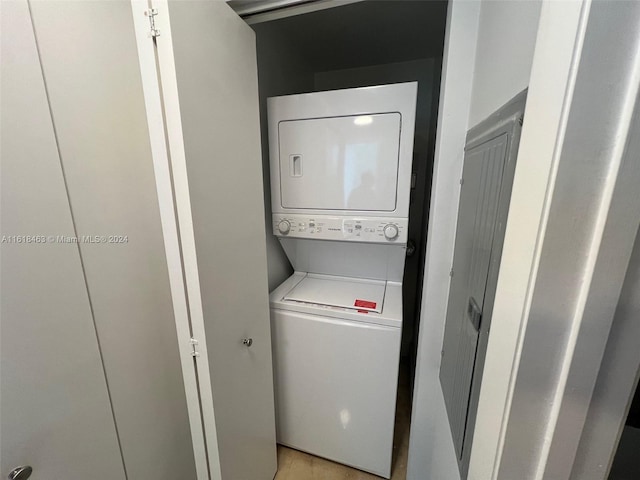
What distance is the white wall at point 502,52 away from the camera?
56 cm

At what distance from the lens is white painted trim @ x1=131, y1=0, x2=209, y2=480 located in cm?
73

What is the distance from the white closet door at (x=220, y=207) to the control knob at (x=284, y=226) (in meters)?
0.35

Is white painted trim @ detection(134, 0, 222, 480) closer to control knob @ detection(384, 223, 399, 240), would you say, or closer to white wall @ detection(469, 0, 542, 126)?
white wall @ detection(469, 0, 542, 126)

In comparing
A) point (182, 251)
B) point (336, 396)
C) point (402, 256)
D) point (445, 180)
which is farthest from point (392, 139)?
point (336, 396)

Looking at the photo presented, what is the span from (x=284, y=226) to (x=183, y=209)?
85 centimetres

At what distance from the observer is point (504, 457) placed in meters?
0.41

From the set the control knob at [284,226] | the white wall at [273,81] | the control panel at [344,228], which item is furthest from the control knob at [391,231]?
the white wall at [273,81]

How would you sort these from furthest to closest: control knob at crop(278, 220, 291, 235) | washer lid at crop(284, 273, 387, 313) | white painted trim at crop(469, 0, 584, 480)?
control knob at crop(278, 220, 291, 235), washer lid at crop(284, 273, 387, 313), white painted trim at crop(469, 0, 584, 480)

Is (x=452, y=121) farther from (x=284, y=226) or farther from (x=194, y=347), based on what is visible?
(x=194, y=347)

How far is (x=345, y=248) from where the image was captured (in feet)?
5.72

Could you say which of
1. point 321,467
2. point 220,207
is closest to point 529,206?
point 220,207

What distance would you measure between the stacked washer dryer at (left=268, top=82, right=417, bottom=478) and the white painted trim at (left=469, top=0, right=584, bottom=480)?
3.01 ft

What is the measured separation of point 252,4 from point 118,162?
2.88ft

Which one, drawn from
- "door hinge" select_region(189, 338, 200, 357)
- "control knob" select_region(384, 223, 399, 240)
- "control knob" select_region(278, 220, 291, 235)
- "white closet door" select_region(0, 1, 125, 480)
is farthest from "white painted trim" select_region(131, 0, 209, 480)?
"control knob" select_region(384, 223, 399, 240)
